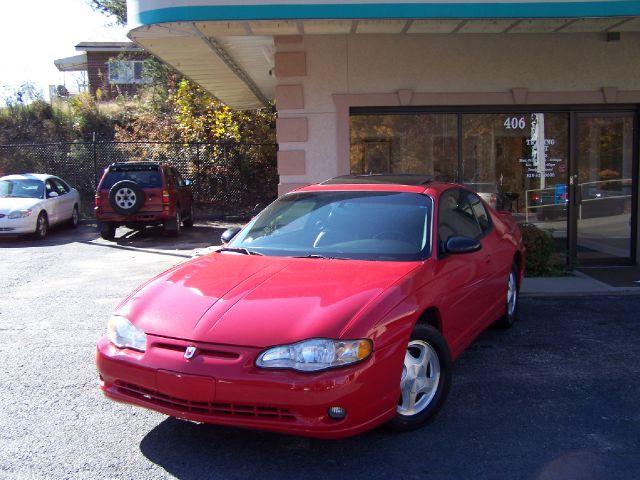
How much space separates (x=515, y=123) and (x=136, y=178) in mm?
8849

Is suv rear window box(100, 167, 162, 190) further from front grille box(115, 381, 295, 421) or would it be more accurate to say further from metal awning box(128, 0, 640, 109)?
front grille box(115, 381, 295, 421)

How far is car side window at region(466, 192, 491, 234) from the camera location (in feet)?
19.5

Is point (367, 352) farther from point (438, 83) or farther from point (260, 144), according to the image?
point (260, 144)

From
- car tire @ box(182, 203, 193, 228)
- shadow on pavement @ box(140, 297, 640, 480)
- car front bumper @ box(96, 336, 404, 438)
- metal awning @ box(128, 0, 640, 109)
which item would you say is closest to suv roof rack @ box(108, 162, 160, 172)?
car tire @ box(182, 203, 193, 228)

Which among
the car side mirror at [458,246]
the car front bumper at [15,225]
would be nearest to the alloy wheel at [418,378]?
the car side mirror at [458,246]

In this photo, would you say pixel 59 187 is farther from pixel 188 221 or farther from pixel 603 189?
pixel 603 189

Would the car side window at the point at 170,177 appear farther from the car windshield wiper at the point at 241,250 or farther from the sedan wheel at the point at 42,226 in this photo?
the car windshield wiper at the point at 241,250

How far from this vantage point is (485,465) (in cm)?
371

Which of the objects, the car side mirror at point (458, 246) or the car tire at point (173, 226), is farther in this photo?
the car tire at point (173, 226)

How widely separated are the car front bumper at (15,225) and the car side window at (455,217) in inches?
455

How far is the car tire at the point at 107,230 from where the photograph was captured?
14797mm

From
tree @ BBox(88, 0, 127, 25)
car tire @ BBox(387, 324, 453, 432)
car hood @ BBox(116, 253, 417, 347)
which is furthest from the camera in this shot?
tree @ BBox(88, 0, 127, 25)

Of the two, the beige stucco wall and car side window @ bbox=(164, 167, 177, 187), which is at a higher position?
the beige stucco wall

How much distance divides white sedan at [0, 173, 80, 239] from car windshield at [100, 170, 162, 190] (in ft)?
5.46
